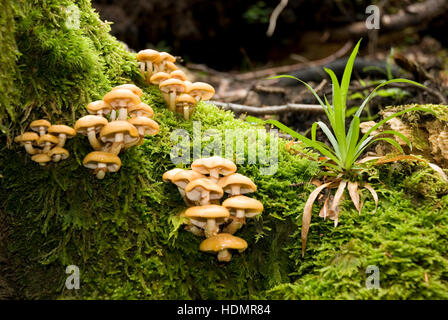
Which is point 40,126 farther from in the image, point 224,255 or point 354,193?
point 354,193

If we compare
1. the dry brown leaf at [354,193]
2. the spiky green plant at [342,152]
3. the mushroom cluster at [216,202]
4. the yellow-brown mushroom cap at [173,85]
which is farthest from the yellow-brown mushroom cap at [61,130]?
the dry brown leaf at [354,193]

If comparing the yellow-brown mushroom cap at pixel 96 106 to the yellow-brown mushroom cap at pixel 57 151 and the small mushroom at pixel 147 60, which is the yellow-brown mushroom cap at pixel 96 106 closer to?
the yellow-brown mushroom cap at pixel 57 151

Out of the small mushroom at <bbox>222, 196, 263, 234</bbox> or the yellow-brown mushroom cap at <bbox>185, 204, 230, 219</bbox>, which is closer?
the yellow-brown mushroom cap at <bbox>185, 204, 230, 219</bbox>

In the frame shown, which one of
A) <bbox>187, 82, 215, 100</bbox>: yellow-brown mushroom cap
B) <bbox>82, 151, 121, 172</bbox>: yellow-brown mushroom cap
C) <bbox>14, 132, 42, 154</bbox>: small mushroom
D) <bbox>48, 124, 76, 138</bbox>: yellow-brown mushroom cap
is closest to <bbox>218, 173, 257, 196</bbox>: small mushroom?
<bbox>82, 151, 121, 172</bbox>: yellow-brown mushroom cap

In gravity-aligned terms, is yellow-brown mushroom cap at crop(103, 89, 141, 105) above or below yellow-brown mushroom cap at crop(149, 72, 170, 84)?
below

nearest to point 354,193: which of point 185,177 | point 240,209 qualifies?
point 240,209

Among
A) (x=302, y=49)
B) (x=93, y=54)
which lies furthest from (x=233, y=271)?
(x=302, y=49)

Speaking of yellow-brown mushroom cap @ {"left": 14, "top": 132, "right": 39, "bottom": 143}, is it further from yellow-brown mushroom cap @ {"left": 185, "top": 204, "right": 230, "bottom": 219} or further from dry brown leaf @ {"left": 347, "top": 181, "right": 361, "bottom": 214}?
dry brown leaf @ {"left": 347, "top": 181, "right": 361, "bottom": 214}
